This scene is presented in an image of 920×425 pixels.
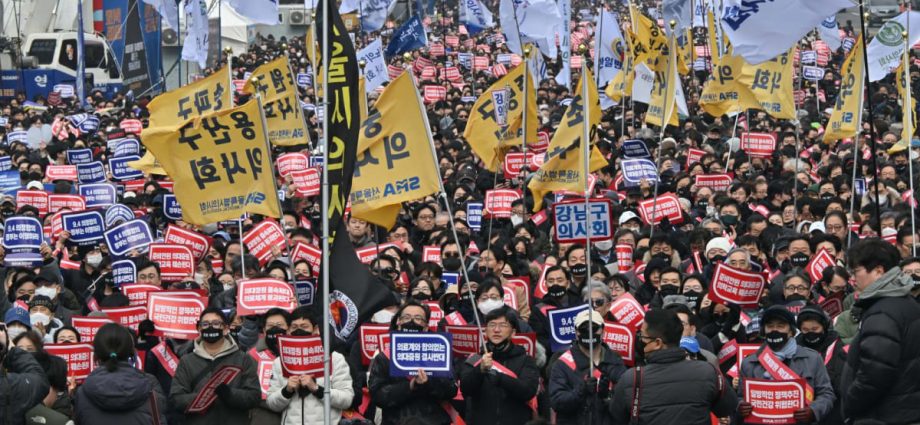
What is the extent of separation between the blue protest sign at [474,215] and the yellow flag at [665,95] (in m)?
2.23

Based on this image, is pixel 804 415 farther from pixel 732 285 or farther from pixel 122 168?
pixel 122 168

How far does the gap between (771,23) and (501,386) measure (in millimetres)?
4241

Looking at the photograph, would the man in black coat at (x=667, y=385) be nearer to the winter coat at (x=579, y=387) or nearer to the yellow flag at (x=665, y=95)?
the winter coat at (x=579, y=387)

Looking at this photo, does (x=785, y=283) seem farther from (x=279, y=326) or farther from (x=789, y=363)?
(x=279, y=326)

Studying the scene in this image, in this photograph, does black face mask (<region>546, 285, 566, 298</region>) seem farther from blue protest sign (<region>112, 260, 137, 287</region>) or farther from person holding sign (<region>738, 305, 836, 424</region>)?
blue protest sign (<region>112, 260, 137, 287</region>)

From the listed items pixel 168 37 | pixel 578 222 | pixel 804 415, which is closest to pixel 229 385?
pixel 804 415

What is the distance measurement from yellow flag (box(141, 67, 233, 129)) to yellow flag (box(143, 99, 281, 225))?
3.44 m

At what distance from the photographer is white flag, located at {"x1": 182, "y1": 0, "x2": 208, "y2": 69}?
87.4 feet

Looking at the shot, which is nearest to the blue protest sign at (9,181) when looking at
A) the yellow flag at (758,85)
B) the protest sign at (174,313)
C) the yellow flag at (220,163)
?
the yellow flag at (758,85)

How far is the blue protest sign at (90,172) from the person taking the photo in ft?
68.1

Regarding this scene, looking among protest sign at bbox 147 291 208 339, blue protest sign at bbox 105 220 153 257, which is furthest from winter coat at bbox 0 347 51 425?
blue protest sign at bbox 105 220 153 257

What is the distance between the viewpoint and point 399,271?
535 inches

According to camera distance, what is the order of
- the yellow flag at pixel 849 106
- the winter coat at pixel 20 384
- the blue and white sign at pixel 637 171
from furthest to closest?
the blue and white sign at pixel 637 171 < the yellow flag at pixel 849 106 < the winter coat at pixel 20 384

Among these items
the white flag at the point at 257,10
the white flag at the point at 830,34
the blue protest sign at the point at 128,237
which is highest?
the white flag at the point at 257,10
